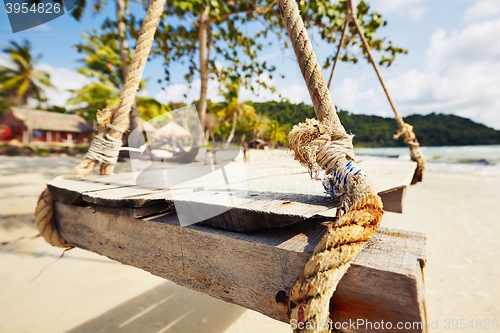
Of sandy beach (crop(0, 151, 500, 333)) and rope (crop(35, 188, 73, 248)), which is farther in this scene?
sandy beach (crop(0, 151, 500, 333))

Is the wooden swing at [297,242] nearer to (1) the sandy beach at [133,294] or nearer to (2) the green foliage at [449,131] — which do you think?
(1) the sandy beach at [133,294]

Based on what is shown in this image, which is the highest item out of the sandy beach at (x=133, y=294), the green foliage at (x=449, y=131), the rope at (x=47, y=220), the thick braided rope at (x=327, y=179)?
the green foliage at (x=449, y=131)

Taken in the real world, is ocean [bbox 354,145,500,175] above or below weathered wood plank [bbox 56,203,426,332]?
below

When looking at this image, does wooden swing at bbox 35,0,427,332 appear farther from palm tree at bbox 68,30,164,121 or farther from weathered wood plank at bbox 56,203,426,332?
palm tree at bbox 68,30,164,121

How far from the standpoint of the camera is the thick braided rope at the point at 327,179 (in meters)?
0.52

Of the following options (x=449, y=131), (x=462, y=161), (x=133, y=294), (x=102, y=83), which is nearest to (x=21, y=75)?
(x=102, y=83)

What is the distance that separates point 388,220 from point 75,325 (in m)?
4.40

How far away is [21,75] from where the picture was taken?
25188 mm

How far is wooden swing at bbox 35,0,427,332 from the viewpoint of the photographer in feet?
1.75

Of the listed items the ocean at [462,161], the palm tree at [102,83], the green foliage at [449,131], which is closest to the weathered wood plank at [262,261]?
the ocean at [462,161]

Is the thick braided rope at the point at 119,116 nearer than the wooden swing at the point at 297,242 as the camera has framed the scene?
No

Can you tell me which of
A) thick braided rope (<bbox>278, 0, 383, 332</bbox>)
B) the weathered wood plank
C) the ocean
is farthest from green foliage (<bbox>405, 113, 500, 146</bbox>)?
the weathered wood plank

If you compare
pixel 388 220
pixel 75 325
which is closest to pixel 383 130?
pixel 388 220

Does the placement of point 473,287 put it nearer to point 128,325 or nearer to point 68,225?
point 128,325
